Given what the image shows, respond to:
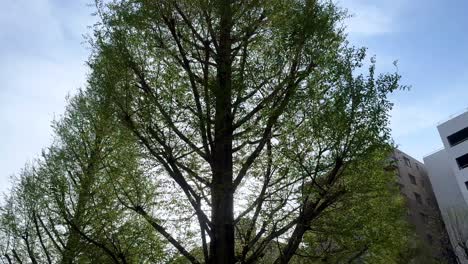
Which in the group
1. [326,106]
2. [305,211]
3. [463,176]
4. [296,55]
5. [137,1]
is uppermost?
[463,176]

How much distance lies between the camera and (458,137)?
3103cm

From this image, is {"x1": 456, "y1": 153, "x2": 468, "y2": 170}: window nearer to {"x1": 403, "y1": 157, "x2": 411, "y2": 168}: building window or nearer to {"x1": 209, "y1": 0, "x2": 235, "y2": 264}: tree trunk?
{"x1": 403, "y1": 157, "x2": 411, "y2": 168}: building window

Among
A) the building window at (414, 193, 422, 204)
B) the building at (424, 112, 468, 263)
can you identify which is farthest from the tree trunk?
the building window at (414, 193, 422, 204)

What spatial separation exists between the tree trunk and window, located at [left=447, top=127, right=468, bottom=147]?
29338mm

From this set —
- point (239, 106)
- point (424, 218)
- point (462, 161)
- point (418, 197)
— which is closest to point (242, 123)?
point (239, 106)

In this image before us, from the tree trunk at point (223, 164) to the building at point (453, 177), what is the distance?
24.8m

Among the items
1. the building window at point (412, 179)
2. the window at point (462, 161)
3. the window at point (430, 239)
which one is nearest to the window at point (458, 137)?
the window at point (462, 161)

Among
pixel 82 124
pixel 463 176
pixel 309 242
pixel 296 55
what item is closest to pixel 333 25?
pixel 296 55

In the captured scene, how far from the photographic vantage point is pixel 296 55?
6.24 m

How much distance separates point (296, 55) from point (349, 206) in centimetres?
245

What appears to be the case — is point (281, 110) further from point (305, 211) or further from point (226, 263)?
point (226, 263)

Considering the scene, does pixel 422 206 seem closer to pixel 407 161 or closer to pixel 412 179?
pixel 412 179

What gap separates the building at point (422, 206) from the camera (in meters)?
28.1

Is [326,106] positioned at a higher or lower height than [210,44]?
lower
